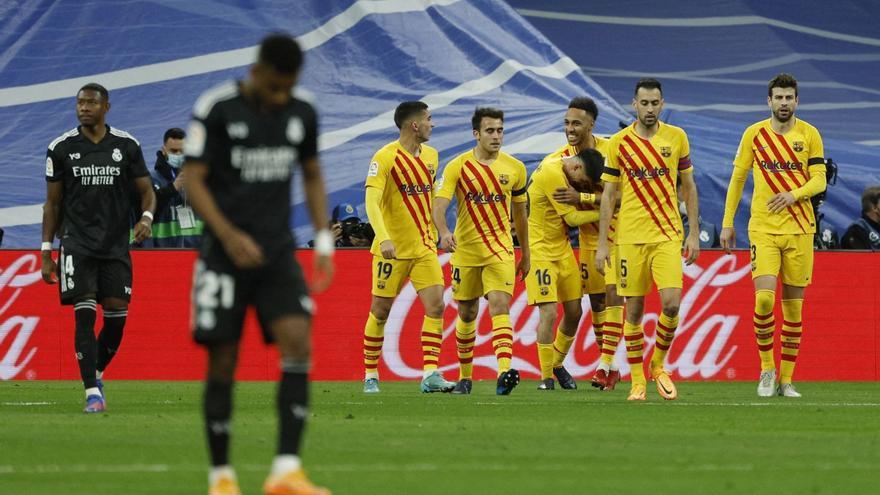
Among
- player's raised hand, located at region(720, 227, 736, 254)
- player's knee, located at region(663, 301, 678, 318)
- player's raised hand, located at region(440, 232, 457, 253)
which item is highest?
player's raised hand, located at region(720, 227, 736, 254)

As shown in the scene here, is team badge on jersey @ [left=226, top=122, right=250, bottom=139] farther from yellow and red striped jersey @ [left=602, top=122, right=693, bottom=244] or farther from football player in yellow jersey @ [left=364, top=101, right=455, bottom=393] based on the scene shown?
football player in yellow jersey @ [left=364, top=101, right=455, bottom=393]

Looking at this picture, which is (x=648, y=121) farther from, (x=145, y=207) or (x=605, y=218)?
(x=145, y=207)

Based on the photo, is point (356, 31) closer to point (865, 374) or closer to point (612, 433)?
point (865, 374)

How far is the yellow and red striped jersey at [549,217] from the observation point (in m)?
15.8

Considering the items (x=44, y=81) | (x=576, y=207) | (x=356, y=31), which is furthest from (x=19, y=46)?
(x=576, y=207)

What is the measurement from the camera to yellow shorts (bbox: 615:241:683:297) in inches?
520

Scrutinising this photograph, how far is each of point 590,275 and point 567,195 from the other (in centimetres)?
94

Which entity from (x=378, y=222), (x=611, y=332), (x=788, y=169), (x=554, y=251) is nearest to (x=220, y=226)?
(x=378, y=222)

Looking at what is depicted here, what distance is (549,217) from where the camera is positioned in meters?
15.9

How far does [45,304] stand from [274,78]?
11244mm

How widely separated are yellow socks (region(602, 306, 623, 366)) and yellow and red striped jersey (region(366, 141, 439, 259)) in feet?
5.43

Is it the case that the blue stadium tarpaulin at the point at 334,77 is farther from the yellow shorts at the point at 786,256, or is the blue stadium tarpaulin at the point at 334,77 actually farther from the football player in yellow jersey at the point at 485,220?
the yellow shorts at the point at 786,256

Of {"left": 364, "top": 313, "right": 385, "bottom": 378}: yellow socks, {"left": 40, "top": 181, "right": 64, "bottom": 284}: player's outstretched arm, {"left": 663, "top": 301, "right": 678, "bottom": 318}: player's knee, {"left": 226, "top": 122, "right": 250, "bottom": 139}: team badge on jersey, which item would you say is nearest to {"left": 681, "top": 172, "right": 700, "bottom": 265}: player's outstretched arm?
{"left": 663, "top": 301, "right": 678, "bottom": 318}: player's knee

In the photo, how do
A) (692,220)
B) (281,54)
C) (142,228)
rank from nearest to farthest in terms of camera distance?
1. (281,54)
2. (142,228)
3. (692,220)
